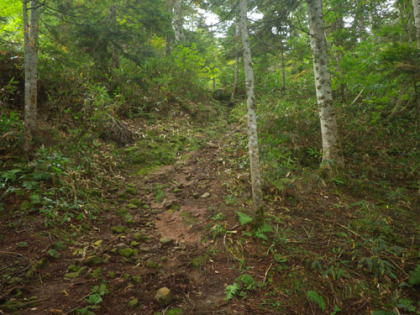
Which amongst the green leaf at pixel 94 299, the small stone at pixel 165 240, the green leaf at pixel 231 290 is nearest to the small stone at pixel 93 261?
the green leaf at pixel 94 299

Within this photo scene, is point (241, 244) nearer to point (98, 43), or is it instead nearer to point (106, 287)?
point (106, 287)

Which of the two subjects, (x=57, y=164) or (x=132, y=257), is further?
(x=57, y=164)

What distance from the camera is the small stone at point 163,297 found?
267 centimetres

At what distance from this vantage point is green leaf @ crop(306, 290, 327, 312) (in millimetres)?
2799

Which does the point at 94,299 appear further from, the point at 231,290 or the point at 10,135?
the point at 10,135

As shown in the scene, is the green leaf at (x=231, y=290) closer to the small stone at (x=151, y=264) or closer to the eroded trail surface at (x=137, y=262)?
the eroded trail surface at (x=137, y=262)

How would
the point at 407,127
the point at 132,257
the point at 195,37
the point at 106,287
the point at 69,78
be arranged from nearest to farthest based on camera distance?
1. the point at 106,287
2. the point at 132,257
3. the point at 69,78
4. the point at 407,127
5. the point at 195,37

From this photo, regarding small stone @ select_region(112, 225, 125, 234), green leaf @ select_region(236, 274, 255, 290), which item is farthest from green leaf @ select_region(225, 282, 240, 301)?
small stone @ select_region(112, 225, 125, 234)

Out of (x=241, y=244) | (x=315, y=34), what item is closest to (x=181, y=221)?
(x=241, y=244)

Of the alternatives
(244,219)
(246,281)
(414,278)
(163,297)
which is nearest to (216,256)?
(246,281)

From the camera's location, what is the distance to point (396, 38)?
346 inches

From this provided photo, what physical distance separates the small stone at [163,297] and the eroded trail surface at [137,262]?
0.9 inches

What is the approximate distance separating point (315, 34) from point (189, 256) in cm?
651

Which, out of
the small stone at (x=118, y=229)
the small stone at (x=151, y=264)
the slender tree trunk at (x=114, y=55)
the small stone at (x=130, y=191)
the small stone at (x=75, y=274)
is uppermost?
the slender tree trunk at (x=114, y=55)
